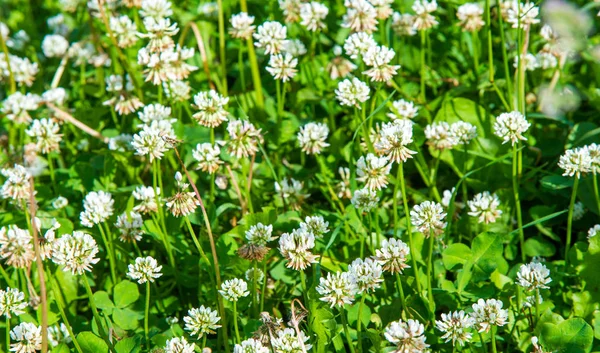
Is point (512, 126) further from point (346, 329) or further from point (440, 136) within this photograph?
point (346, 329)

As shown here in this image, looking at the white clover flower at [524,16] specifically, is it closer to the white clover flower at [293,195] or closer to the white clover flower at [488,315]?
the white clover flower at [293,195]

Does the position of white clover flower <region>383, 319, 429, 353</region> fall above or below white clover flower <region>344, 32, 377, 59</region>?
below

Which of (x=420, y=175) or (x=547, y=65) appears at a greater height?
(x=547, y=65)

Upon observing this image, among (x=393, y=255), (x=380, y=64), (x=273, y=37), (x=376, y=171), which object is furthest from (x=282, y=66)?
(x=393, y=255)

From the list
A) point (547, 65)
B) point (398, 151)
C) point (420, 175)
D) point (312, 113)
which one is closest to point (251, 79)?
point (312, 113)

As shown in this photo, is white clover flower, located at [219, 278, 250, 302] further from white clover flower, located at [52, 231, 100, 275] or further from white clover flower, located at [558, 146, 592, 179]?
white clover flower, located at [558, 146, 592, 179]

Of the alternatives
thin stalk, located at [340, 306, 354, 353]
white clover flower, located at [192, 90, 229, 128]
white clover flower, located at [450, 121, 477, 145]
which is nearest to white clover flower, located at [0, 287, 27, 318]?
white clover flower, located at [192, 90, 229, 128]

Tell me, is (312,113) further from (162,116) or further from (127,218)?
(127,218)
